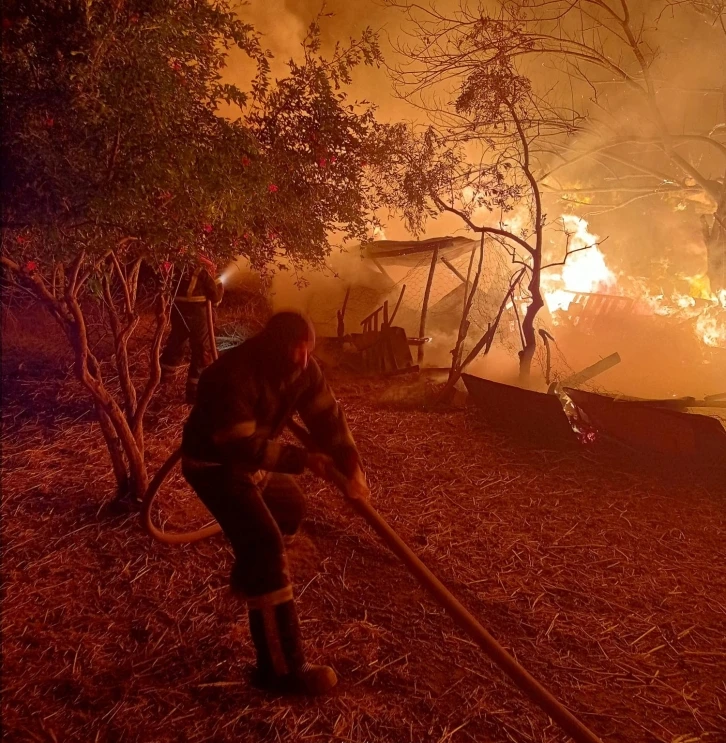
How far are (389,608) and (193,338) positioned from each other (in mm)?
4619

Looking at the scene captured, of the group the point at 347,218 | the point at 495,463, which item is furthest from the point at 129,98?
the point at 495,463

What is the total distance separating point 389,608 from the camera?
3613 mm

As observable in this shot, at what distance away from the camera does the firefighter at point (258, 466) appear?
2.63 m

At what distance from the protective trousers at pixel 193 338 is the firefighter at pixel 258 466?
4052mm

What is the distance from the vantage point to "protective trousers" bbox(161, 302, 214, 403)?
22.2 ft

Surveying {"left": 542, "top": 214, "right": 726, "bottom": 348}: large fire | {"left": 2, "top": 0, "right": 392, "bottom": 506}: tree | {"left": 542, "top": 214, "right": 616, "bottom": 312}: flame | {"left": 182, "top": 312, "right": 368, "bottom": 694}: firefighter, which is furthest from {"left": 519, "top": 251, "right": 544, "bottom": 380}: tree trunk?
{"left": 542, "top": 214, "right": 616, "bottom": 312}: flame

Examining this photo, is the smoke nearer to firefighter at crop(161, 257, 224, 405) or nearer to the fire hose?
firefighter at crop(161, 257, 224, 405)

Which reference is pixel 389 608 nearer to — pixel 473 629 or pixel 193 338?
pixel 473 629

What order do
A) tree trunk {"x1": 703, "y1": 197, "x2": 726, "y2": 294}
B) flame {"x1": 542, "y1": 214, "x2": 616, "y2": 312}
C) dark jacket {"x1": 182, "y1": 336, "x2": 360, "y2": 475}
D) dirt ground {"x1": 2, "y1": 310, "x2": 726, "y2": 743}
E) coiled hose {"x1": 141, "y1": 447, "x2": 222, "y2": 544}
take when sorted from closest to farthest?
dark jacket {"x1": 182, "y1": 336, "x2": 360, "y2": 475}
dirt ground {"x1": 2, "y1": 310, "x2": 726, "y2": 743}
coiled hose {"x1": 141, "y1": 447, "x2": 222, "y2": 544}
tree trunk {"x1": 703, "y1": 197, "x2": 726, "y2": 294}
flame {"x1": 542, "y1": 214, "x2": 616, "y2": 312}

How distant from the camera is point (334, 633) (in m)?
3.33

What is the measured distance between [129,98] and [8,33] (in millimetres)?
720

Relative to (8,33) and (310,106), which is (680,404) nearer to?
(310,106)

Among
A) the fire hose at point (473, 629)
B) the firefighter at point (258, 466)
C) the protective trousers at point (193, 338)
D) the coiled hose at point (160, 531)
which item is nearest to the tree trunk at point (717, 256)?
the protective trousers at point (193, 338)

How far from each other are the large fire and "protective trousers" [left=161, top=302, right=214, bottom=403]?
9.18 meters
